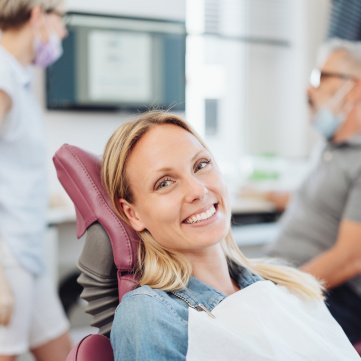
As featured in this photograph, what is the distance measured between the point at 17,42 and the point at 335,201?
3.70 feet

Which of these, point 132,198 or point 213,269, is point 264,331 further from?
point 132,198

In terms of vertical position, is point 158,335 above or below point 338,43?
below

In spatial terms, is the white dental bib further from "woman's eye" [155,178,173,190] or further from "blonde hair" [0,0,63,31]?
"blonde hair" [0,0,63,31]

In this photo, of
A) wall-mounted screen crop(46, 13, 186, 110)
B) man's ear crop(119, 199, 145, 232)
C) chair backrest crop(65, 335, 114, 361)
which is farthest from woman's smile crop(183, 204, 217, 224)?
wall-mounted screen crop(46, 13, 186, 110)

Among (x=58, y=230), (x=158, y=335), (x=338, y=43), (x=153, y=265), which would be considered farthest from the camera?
(x=58, y=230)

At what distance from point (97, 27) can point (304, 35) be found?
1.37 metres

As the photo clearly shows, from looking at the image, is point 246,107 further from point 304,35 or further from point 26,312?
point 26,312

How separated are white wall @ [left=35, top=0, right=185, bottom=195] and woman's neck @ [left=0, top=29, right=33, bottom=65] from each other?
1162 mm

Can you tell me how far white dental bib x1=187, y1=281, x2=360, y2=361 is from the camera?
1.09 m

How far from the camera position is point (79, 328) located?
9.61 feet

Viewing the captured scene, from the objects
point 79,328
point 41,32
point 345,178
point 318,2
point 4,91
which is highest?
point 318,2

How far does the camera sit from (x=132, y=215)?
1.27 meters

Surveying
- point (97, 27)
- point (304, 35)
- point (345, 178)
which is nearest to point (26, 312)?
point (345, 178)

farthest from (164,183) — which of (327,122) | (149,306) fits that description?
(327,122)
